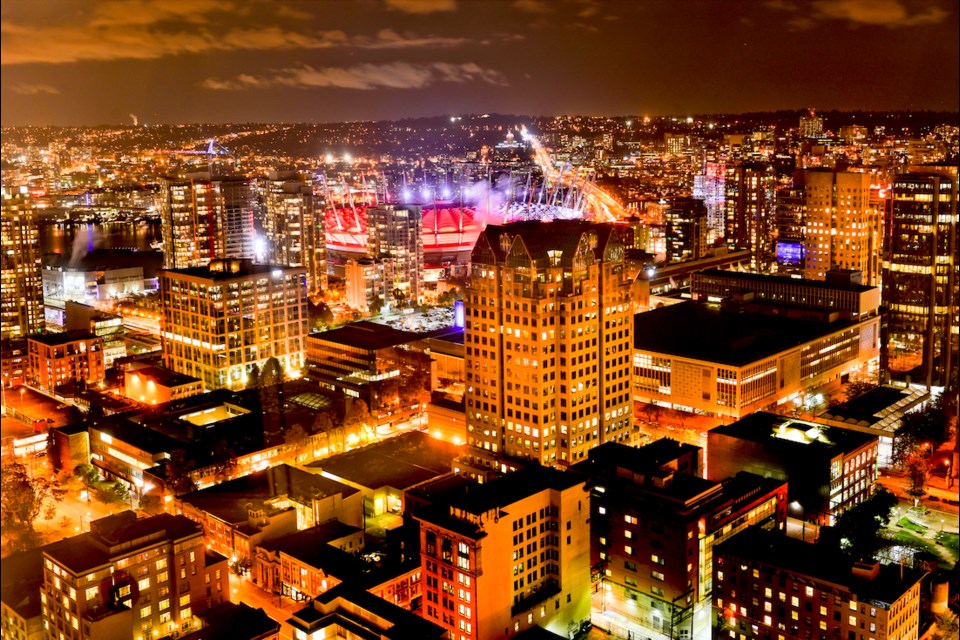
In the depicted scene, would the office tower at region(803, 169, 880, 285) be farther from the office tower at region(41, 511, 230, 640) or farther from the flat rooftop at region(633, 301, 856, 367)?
the office tower at region(41, 511, 230, 640)

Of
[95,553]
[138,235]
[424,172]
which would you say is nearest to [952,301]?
[424,172]

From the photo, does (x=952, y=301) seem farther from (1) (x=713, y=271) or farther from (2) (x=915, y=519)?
(2) (x=915, y=519)

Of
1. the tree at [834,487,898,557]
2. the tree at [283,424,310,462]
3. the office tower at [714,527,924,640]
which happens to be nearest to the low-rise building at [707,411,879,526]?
the tree at [834,487,898,557]

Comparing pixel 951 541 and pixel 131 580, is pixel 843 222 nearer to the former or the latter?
pixel 951 541

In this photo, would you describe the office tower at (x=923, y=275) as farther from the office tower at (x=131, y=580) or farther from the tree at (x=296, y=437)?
the office tower at (x=131, y=580)

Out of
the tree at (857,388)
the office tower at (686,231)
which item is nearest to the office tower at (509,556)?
the tree at (857,388)

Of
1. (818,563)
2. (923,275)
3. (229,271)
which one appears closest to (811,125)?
(923,275)
